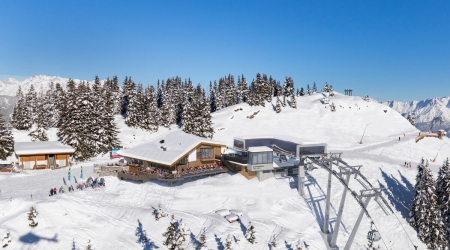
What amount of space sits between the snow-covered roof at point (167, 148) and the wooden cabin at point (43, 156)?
464 inches

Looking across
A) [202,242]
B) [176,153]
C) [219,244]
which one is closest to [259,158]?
[176,153]

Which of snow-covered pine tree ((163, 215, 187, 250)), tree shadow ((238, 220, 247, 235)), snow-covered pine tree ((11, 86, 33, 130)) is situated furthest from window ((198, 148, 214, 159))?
snow-covered pine tree ((11, 86, 33, 130))

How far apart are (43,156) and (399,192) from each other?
168ft

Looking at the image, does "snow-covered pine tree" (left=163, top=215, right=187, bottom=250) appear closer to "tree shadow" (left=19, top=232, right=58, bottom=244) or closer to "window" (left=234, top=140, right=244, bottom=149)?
"tree shadow" (left=19, top=232, right=58, bottom=244)

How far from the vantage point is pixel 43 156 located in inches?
1836

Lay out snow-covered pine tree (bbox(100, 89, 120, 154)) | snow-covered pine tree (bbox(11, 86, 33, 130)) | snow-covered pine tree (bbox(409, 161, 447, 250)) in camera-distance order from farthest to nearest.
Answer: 1. snow-covered pine tree (bbox(11, 86, 33, 130))
2. snow-covered pine tree (bbox(100, 89, 120, 154))
3. snow-covered pine tree (bbox(409, 161, 447, 250))

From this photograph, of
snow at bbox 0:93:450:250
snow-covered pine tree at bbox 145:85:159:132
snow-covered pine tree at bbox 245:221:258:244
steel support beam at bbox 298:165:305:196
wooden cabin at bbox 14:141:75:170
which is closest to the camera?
snow at bbox 0:93:450:250

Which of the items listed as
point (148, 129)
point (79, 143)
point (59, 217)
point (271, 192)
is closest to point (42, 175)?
point (79, 143)

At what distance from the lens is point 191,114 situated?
71.9 metres

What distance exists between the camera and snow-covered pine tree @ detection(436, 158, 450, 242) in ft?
102

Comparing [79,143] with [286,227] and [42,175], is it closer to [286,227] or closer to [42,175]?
[42,175]

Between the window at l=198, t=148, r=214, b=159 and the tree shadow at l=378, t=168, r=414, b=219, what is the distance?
886 inches

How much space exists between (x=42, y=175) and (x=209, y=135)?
3654 centimetres

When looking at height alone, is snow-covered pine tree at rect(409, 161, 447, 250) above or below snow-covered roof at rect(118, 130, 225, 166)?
below
